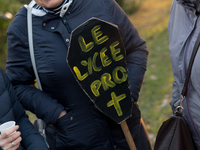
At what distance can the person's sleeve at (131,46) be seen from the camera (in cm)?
186

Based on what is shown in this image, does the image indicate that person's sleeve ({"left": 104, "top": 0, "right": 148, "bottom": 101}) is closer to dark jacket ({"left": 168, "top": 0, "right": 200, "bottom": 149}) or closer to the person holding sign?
the person holding sign

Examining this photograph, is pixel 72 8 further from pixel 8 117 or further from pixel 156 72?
pixel 156 72

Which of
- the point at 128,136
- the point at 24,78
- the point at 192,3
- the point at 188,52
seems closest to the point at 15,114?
the point at 24,78

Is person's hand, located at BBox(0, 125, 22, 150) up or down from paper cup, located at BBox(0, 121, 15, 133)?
down

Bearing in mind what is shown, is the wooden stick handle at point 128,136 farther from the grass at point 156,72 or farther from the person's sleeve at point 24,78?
the grass at point 156,72

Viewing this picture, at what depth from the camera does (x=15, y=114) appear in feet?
5.87

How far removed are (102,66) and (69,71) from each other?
0.76 feet

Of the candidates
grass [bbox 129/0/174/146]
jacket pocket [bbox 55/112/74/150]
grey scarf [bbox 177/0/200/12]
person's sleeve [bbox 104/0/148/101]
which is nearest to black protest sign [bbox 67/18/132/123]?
person's sleeve [bbox 104/0/148/101]

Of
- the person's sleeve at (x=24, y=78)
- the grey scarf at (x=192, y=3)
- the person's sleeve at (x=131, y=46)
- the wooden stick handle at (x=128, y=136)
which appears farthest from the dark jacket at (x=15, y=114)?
the grey scarf at (x=192, y=3)

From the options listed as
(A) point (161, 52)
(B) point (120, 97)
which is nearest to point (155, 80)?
(A) point (161, 52)

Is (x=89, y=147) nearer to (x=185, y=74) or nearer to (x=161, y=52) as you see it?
(x=185, y=74)

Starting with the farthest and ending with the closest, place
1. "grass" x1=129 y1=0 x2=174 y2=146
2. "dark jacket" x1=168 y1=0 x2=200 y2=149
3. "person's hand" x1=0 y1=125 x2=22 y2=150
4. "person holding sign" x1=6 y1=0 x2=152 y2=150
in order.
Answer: "grass" x1=129 y1=0 x2=174 y2=146 → "person holding sign" x1=6 y1=0 x2=152 y2=150 → "dark jacket" x1=168 y1=0 x2=200 y2=149 → "person's hand" x1=0 y1=125 x2=22 y2=150

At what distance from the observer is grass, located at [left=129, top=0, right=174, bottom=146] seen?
13.4ft

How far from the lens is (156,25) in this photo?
8.58 m
